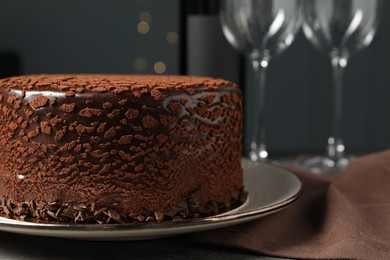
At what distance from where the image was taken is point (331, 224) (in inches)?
33.3

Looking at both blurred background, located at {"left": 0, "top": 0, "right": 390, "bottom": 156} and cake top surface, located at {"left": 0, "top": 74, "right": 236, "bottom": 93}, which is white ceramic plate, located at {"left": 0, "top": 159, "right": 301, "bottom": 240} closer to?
cake top surface, located at {"left": 0, "top": 74, "right": 236, "bottom": 93}

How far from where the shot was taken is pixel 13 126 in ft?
2.71

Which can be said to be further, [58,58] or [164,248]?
[58,58]

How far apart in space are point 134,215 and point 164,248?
49 mm

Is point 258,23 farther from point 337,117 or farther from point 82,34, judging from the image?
point 82,34

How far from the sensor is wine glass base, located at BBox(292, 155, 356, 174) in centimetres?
124

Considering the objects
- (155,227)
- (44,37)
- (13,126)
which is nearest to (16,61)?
(44,37)

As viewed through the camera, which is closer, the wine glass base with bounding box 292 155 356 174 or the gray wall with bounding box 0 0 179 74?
the wine glass base with bounding box 292 155 356 174

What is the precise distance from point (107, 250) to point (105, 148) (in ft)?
0.35

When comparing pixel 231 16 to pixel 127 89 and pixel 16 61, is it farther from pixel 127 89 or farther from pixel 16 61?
pixel 16 61

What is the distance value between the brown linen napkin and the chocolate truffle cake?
0.07 m

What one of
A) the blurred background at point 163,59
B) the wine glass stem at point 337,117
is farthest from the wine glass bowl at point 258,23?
the blurred background at point 163,59

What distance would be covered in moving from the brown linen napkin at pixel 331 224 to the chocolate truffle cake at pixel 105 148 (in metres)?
0.07

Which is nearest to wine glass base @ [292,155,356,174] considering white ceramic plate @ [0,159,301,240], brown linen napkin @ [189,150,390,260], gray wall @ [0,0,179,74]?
brown linen napkin @ [189,150,390,260]
